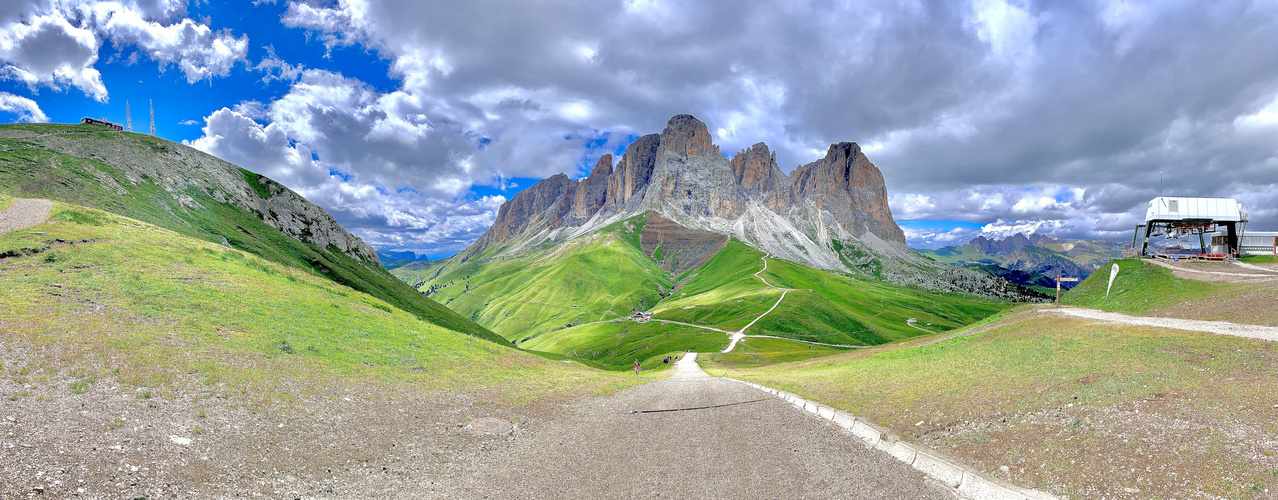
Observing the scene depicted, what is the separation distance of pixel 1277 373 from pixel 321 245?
113 metres

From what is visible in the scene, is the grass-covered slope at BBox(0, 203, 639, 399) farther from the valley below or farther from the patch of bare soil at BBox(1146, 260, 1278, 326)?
the patch of bare soil at BBox(1146, 260, 1278, 326)

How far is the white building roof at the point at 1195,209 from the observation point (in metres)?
64.6

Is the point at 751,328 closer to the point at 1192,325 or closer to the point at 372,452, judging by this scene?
the point at 1192,325

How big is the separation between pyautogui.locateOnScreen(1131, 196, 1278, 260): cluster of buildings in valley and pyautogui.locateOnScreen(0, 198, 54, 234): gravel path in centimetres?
11989

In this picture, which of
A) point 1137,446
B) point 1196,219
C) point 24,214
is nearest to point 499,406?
point 1137,446

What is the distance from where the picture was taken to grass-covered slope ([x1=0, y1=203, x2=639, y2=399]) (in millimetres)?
16562

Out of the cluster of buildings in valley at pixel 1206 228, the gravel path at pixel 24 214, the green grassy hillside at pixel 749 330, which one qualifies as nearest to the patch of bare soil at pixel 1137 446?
the gravel path at pixel 24 214

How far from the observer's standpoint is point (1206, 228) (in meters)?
66.3

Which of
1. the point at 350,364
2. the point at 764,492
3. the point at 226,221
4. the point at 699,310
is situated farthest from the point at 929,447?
the point at 699,310

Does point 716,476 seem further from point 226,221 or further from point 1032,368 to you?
point 226,221

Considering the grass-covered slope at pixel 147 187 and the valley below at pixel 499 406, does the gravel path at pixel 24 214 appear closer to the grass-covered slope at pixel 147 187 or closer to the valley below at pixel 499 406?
the valley below at pixel 499 406

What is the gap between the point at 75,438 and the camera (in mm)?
11359

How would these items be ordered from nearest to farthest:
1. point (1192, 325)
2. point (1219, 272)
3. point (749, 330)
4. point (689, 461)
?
point (689, 461) → point (1192, 325) → point (1219, 272) → point (749, 330)

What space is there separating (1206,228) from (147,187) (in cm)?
14996
